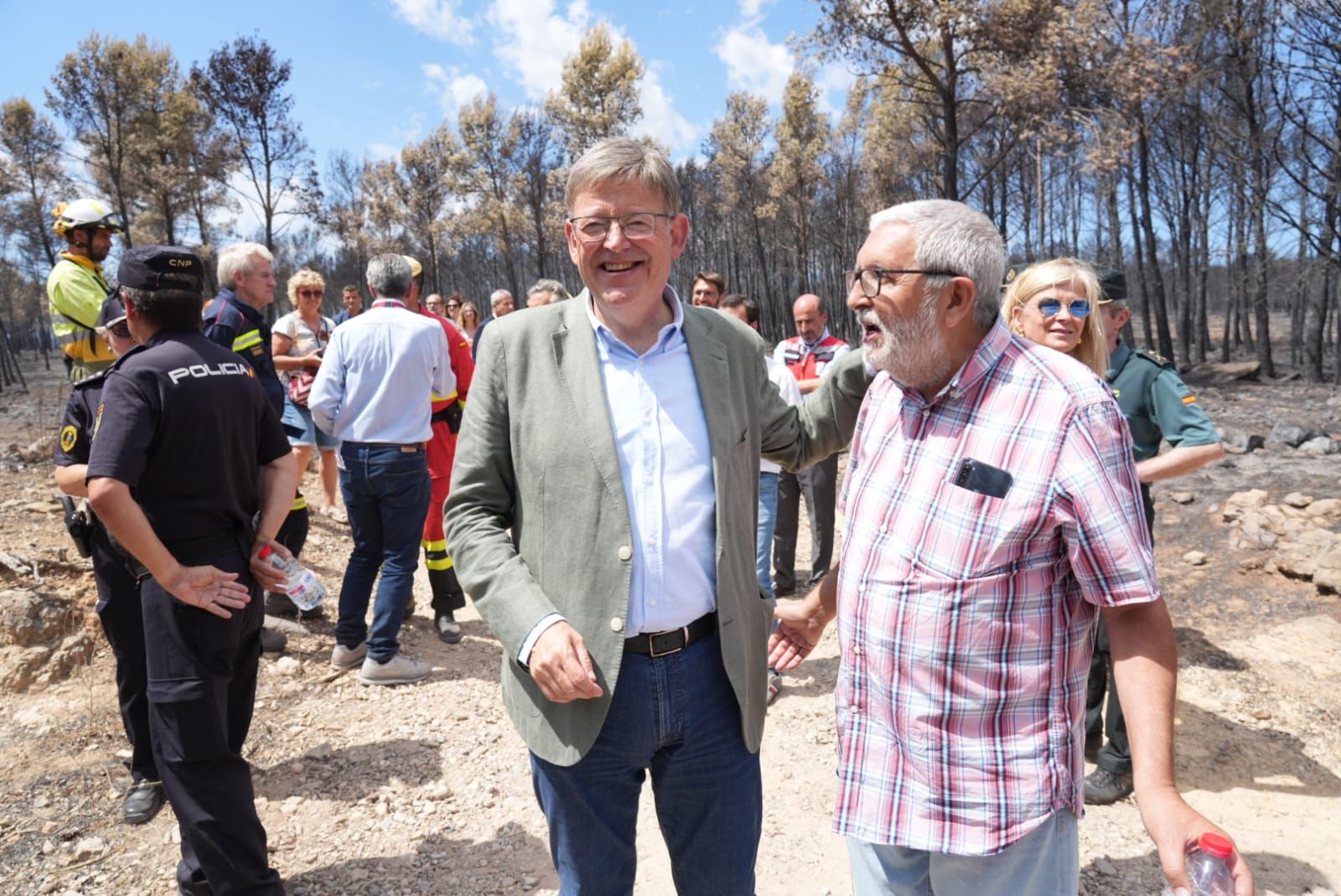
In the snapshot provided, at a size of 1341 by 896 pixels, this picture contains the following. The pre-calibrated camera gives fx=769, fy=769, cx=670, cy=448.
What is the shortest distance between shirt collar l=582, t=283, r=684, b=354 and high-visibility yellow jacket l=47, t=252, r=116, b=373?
12.0 ft

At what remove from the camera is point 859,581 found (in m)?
1.62

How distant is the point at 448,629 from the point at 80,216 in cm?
312

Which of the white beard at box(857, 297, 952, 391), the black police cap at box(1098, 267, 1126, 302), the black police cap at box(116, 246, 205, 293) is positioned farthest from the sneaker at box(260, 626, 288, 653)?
the black police cap at box(1098, 267, 1126, 302)

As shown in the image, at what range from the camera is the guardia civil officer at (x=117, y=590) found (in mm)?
2615

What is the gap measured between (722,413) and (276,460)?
5.92ft

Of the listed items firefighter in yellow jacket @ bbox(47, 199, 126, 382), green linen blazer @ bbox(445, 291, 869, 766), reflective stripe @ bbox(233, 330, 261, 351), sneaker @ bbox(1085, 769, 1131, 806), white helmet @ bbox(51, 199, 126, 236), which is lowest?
sneaker @ bbox(1085, 769, 1131, 806)

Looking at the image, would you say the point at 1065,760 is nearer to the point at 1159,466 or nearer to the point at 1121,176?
the point at 1159,466

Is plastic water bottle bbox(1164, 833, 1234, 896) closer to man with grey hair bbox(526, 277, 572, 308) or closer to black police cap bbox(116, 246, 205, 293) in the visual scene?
black police cap bbox(116, 246, 205, 293)

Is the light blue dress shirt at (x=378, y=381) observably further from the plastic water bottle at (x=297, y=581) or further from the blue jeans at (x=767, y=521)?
the blue jeans at (x=767, y=521)

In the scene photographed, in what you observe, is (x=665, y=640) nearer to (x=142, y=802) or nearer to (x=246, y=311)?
(x=142, y=802)

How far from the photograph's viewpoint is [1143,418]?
3.23 metres

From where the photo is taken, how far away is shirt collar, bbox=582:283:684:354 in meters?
1.75

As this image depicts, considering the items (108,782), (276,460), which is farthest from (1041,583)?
(108,782)

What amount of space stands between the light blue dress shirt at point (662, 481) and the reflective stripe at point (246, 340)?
329cm
